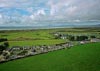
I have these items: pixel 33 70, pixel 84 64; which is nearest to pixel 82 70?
pixel 84 64

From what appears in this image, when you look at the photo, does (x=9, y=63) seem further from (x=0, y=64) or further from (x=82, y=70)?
(x=82, y=70)

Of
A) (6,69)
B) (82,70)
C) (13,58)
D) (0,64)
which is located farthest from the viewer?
(13,58)

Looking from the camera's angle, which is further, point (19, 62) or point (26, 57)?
point (26, 57)

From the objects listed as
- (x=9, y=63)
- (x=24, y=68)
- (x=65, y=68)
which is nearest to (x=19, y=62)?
(x=9, y=63)

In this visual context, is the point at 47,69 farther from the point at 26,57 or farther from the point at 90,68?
the point at 26,57

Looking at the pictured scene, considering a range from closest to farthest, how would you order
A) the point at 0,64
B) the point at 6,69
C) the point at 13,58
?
1. the point at 6,69
2. the point at 0,64
3. the point at 13,58

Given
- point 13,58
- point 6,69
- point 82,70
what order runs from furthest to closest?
point 13,58 < point 6,69 < point 82,70

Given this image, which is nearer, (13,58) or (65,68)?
(65,68)

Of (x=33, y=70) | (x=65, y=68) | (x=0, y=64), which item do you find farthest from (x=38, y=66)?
(x=0, y=64)
